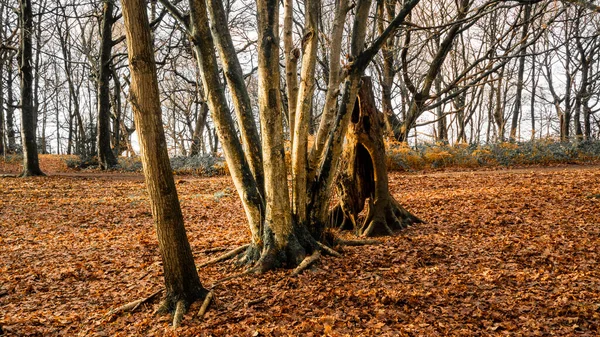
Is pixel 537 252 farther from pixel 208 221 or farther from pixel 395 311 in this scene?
pixel 208 221

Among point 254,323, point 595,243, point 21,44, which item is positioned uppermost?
point 21,44

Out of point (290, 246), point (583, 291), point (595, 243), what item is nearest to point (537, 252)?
point (595, 243)

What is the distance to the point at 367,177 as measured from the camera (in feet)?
19.8

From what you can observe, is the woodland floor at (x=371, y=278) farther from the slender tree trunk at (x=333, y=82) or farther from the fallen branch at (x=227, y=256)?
the slender tree trunk at (x=333, y=82)

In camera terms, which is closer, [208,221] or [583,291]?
[583,291]

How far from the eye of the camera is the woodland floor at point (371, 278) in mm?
3117

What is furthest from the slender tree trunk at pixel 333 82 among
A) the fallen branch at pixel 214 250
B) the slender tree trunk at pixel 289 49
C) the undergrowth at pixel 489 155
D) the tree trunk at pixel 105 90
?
the tree trunk at pixel 105 90

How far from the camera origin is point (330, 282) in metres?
3.88

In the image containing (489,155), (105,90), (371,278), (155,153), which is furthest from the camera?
(105,90)

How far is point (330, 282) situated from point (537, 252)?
228 centimetres

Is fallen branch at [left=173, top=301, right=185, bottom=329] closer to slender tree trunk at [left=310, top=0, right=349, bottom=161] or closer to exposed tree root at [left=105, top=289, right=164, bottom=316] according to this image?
exposed tree root at [left=105, top=289, right=164, bottom=316]

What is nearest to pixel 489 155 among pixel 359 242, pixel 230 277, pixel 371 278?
pixel 359 242

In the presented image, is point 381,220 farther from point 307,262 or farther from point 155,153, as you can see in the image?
point 155,153

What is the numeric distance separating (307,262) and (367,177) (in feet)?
7.35
